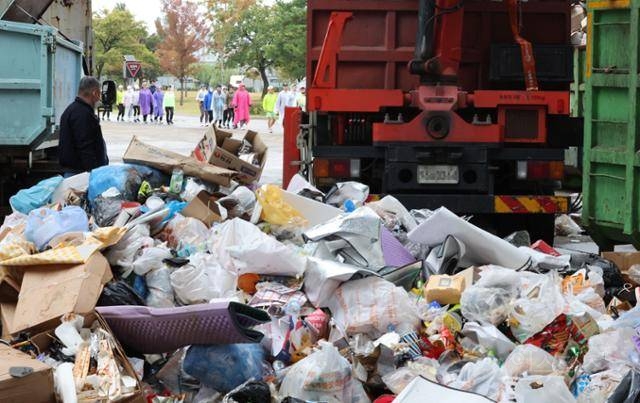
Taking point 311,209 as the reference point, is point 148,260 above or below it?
below

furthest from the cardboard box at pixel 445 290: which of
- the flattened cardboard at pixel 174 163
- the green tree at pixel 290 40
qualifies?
the green tree at pixel 290 40

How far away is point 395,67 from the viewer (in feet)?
30.2

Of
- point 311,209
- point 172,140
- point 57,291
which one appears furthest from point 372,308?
point 172,140

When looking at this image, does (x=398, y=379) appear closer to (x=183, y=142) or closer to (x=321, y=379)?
(x=321, y=379)

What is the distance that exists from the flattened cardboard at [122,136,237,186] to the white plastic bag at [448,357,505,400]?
309 centimetres

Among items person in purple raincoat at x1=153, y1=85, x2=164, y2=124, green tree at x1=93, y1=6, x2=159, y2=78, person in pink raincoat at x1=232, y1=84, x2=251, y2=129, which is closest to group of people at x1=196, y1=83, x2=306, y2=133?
person in pink raincoat at x1=232, y1=84, x2=251, y2=129

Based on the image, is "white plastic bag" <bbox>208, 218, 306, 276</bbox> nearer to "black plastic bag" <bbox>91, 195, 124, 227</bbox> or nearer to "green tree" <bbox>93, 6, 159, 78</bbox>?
"black plastic bag" <bbox>91, 195, 124, 227</bbox>

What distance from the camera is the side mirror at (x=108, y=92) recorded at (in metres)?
11.4

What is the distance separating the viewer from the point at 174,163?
7711 mm

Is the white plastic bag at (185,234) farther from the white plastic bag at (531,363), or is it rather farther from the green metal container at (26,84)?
the green metal container at (26,84)

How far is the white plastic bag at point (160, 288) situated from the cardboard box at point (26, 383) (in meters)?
1.20

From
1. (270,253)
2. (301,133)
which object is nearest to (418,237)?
(270,253)

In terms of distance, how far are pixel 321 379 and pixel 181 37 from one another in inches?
2627

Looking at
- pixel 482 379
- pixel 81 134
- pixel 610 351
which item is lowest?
pixel 482 379
